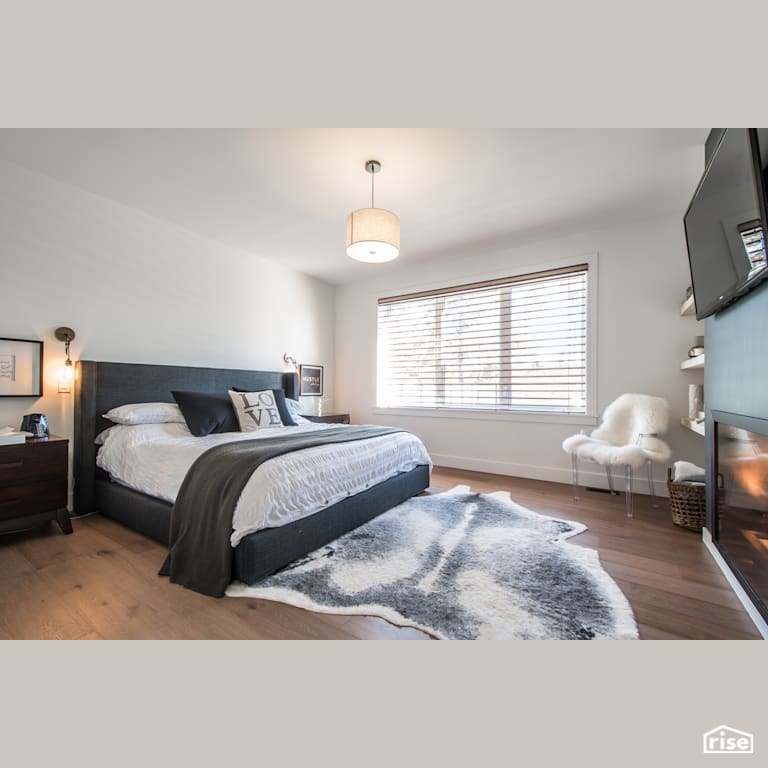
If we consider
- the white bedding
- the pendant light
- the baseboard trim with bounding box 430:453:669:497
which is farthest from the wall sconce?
the baseboard trim with bounding box 430:453:669:497

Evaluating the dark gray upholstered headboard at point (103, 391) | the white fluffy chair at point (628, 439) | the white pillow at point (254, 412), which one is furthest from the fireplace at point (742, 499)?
the dark gray upholstered headboard at point (103, 391)

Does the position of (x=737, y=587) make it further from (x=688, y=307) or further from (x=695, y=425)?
(x=688, y=307)

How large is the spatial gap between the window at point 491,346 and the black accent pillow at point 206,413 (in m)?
2.20

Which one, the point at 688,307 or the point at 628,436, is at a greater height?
the point at 688,307

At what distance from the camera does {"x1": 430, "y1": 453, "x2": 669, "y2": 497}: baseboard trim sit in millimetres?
3291

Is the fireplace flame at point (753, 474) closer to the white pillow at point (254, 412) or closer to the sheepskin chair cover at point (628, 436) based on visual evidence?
the sheepskin chair cover at point (628, 436)

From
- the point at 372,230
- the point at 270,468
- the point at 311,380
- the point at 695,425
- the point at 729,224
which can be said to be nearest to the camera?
the point at 729,224

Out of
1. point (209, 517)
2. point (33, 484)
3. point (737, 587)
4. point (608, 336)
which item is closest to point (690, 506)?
point (737, 587)

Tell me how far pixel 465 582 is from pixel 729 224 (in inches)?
77.7

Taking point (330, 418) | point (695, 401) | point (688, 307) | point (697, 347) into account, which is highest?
point (688, 307)

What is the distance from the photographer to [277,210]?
3.15 meters

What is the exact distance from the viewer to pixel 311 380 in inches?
194
